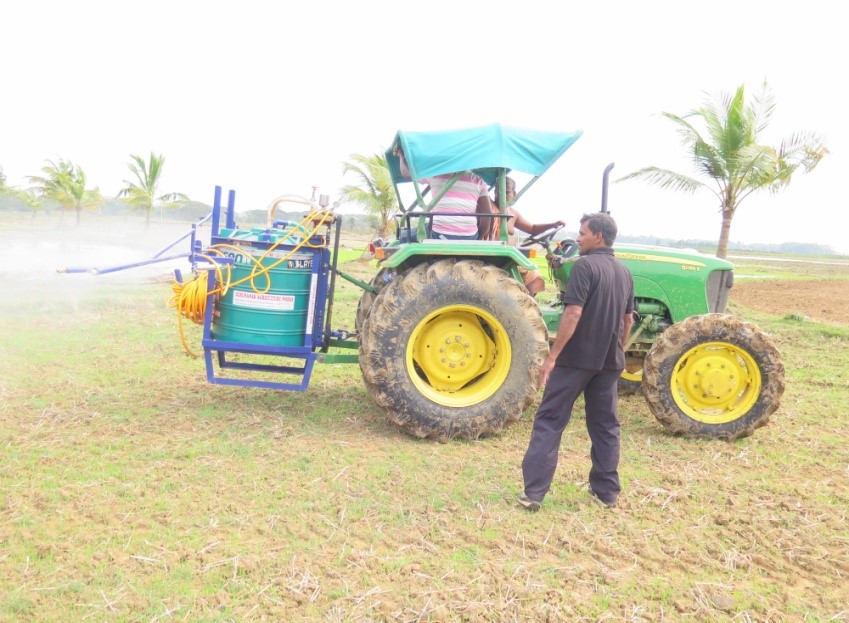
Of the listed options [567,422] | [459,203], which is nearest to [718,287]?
[459,203]

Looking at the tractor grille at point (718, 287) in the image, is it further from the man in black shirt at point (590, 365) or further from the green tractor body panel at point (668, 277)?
the man in black shirt at point (590, 365)

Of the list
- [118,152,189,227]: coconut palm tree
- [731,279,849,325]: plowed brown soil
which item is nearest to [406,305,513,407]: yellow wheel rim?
[731,279,849,325]: plowed brown soil

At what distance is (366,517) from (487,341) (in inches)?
81.4

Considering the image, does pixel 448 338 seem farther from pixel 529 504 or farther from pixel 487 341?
pixel 529 504

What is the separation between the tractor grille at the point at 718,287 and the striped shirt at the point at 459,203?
2308 millimetres

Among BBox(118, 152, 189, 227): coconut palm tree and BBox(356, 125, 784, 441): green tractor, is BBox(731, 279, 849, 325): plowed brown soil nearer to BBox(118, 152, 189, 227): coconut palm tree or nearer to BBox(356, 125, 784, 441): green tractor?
BBox(356, 125, 784, 441): green tractor

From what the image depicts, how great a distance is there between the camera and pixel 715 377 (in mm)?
5367

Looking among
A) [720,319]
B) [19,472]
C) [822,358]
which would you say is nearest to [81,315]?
[19,472]

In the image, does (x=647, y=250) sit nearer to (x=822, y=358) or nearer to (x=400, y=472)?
(x=400, y=472)

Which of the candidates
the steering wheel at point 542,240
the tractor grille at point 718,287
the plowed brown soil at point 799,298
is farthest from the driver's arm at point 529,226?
the plowed brown soil at point 799,298

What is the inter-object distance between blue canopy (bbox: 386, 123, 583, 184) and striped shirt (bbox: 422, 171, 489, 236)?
0.74ft

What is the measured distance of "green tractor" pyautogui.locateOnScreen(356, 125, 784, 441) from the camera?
5035 mm

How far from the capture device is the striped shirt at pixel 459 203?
5.35 m

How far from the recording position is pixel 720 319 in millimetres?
5363
